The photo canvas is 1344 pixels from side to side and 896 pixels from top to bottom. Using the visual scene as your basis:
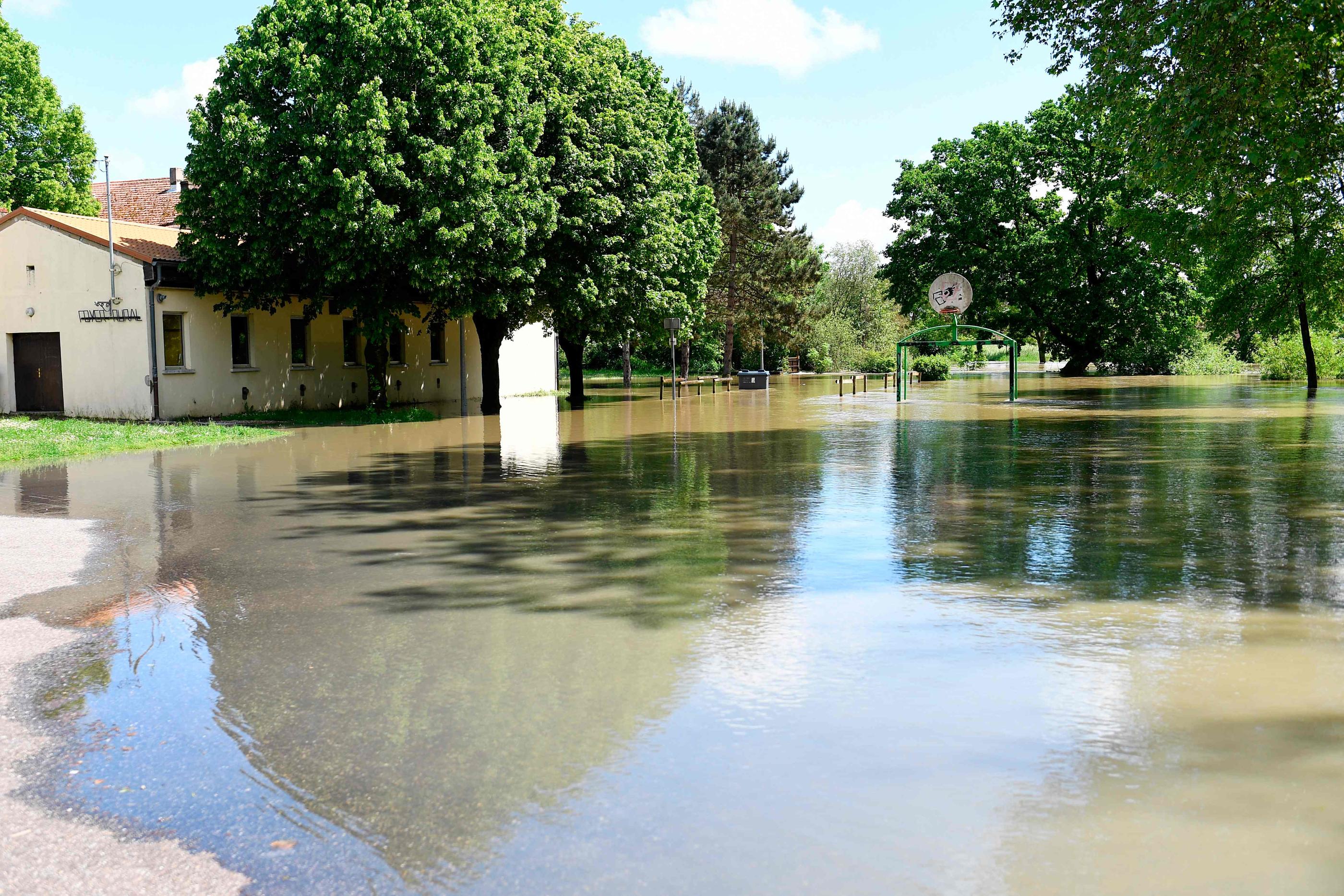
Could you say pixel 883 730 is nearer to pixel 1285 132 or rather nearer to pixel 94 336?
pixel 1285 132

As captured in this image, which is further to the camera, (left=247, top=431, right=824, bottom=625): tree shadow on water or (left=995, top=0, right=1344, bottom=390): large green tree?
(left=995, top=0, right=1344, bottom=390): large green tree

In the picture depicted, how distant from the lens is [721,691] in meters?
5.93

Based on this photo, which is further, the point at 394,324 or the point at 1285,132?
the point at 394,324

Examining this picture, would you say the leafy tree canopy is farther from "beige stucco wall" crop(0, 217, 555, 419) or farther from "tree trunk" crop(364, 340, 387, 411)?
"beige stucco wall" crop(0, 217, 555, 419)

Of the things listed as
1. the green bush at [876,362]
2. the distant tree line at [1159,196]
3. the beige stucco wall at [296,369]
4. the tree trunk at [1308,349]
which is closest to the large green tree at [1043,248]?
the distant tree line at [1159,196]

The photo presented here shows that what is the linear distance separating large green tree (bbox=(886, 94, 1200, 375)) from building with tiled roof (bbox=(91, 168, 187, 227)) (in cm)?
3796

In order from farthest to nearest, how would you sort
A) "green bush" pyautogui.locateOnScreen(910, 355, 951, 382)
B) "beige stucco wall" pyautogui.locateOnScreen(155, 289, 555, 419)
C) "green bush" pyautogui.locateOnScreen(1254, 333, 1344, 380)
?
"green bush" pyautogui.locateOnScreen(910, 355, 951, 382), "green bush" pyautogui.locateOnScreen(1254, 333, 1344, 380), "beige stucco wall" pyautogui.locateOnScreen(155, 289, 555, 419)

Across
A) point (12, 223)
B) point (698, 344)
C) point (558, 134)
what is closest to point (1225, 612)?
point (558, 134)

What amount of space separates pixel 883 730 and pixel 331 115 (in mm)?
24955

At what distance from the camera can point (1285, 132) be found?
18172mm

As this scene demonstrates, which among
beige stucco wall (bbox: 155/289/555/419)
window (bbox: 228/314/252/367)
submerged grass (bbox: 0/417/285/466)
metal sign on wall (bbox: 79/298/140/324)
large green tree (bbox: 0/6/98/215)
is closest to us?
submerged grass (bbox: 0/417/285/466)

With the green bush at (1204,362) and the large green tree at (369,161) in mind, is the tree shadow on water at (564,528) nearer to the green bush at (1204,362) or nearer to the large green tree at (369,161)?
the large green tree at (369,161)

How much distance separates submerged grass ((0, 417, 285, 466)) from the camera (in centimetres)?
2017

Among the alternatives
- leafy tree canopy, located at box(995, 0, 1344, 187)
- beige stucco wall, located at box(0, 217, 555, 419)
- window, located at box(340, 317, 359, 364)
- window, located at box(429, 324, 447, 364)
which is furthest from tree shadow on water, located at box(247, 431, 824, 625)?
window, located at box(429, 324, 447, 364)
